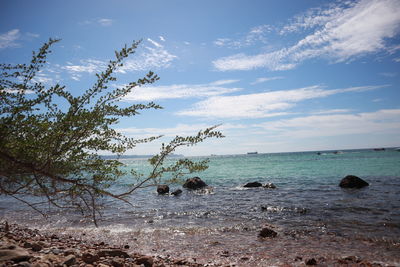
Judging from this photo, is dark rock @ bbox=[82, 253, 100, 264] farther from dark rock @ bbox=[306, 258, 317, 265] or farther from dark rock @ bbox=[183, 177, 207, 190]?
dark rock @ bbox=[183, 177, 207, 190]

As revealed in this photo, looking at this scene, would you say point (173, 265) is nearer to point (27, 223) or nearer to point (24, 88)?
point (24, 88)

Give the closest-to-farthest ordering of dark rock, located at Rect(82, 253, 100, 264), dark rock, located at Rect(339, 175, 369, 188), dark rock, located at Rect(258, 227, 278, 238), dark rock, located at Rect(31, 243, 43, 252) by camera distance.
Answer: dark rock, located at Rect(82, 253, 100, 264)
dark rock, located at Rect(31, 243, 43, 252)
dark rock, located at Rect(258, 227, 278, 238)
dark rock, located at Rect(339, 175, 369, 188)

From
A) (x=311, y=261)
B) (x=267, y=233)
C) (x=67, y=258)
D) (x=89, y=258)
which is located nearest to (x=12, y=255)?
(x=67, y=258)

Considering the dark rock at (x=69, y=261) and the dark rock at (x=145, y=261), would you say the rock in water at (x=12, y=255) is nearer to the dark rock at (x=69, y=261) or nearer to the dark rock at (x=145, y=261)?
the dark rock at (x=69, y=261)

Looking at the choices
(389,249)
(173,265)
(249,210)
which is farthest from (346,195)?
(173,265)

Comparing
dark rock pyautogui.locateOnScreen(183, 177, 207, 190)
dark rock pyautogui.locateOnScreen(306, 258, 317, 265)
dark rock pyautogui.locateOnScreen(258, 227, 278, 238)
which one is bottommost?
dark rock pyautogui.locateOnScreen(183, 177, 207, 190)

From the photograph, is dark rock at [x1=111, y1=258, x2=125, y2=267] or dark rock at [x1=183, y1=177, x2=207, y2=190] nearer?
dark rock at [x1=111, y1=258, x2=125, y2=267]

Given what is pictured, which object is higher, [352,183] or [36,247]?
[36,247]

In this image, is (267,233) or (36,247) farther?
(267,233)

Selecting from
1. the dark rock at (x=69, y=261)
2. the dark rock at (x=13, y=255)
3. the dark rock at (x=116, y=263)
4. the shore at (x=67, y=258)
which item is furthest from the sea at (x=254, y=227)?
the dark rock at (x=116, y=263)

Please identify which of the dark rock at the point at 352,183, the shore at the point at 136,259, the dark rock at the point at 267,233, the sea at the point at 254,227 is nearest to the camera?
the shore at the point at 136,259

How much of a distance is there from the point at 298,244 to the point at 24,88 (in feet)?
33.6

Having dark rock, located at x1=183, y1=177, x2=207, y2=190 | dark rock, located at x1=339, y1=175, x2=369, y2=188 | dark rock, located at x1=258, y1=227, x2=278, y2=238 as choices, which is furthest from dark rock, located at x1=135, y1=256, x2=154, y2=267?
dark rock, located at x1=339, y1=175, x2=369, y2=188

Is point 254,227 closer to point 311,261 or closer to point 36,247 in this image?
point 311,261
